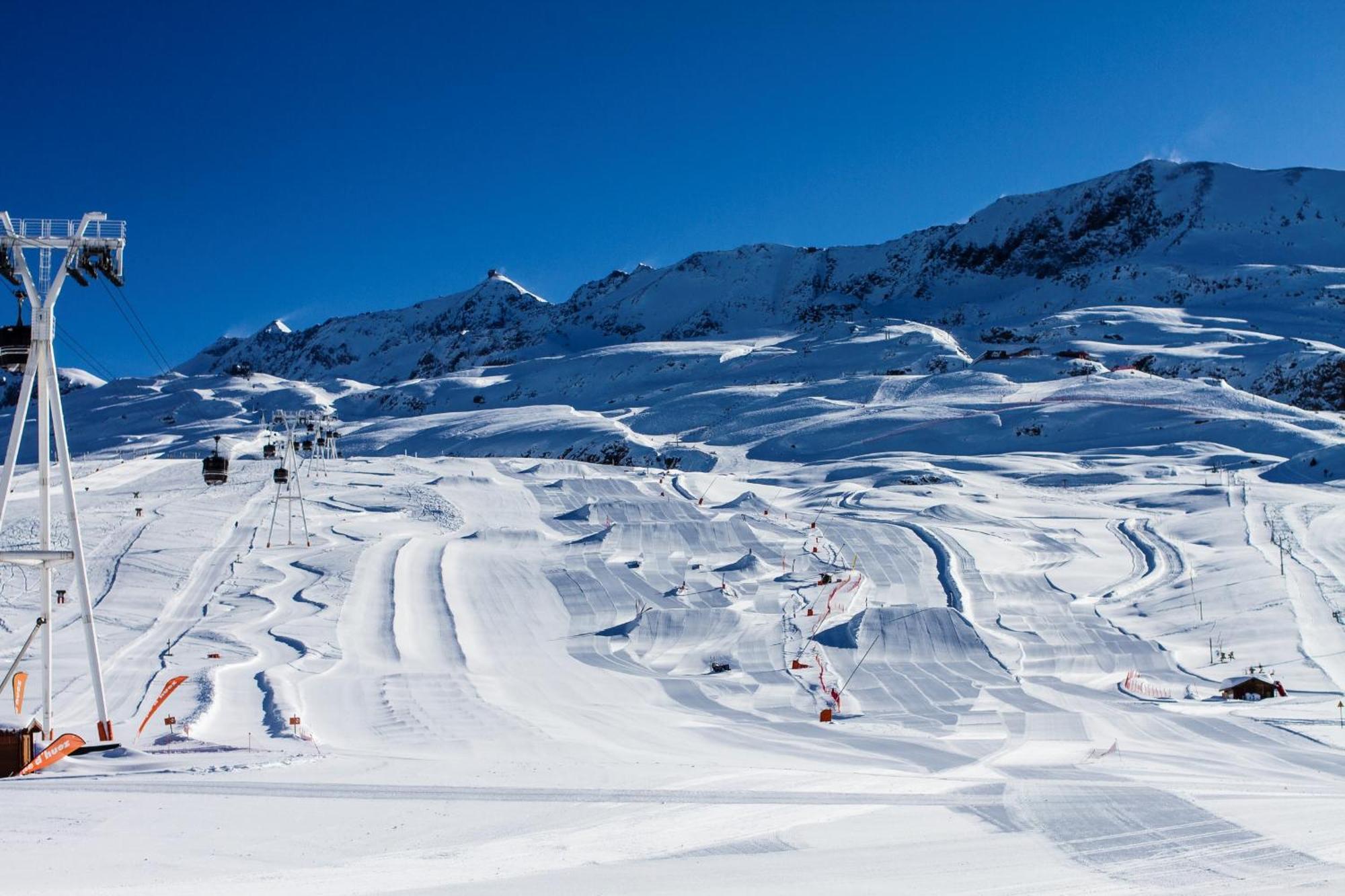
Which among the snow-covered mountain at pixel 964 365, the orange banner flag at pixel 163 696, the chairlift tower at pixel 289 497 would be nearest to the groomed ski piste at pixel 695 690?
the orange banner flag at pixel 163 696

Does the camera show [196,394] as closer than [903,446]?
No

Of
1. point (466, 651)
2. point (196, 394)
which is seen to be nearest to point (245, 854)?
point (466, 651)

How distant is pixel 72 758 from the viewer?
1516 centimetres

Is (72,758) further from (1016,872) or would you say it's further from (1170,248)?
(1170,248)

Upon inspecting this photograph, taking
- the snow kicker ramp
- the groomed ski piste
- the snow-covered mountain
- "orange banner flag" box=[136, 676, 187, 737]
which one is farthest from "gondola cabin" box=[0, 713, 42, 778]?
the snow-covered mountain

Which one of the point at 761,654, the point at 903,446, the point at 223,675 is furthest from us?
the point at 903,446

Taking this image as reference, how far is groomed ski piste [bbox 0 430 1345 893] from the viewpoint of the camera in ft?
34.7

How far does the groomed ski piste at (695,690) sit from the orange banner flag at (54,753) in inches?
16.5

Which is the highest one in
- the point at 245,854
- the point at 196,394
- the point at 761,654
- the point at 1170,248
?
the point at 1170,248

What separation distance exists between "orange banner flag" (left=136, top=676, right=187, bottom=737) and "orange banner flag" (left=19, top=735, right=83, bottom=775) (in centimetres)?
184

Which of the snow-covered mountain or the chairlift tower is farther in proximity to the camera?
the snow-covered mountain

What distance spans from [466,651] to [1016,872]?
68.7ft

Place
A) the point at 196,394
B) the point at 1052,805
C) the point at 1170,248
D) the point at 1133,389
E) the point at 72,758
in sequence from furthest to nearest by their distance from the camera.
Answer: the point at 1170,248, the point at 196,394, the point at 1133,389, the point at 72,758, the point at 1052,805

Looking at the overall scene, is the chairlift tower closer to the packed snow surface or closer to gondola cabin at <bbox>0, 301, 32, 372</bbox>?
the packed snow surface
